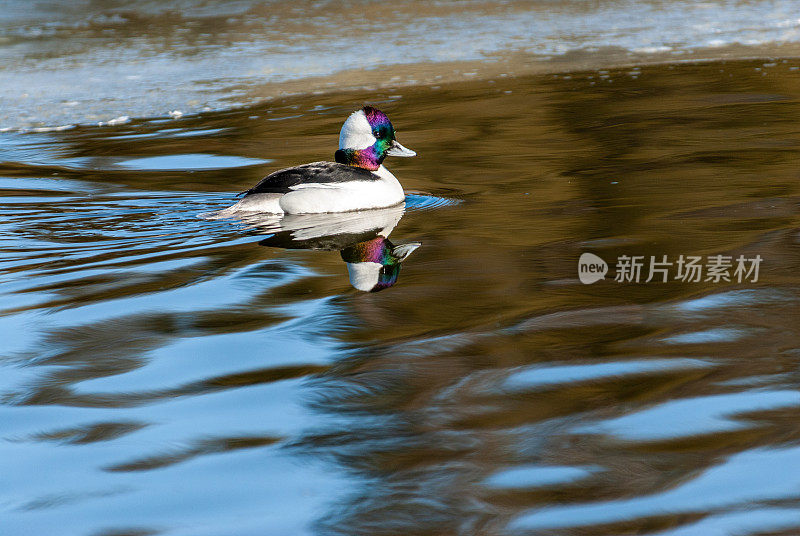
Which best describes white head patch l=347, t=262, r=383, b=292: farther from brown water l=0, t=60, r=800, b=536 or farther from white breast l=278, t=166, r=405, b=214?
white breast l=278, t=166, r=405, b=214

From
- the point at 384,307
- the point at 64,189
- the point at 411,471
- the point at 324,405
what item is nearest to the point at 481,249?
the point at 384,307

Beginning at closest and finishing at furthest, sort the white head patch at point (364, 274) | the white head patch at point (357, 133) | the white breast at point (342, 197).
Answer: the white head patch at point (364, 274) → the white breast at point (342, 197) → the white head patch at point (357, 133)

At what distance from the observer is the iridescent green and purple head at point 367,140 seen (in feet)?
22.2

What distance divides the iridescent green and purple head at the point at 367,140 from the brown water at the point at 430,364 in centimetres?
39

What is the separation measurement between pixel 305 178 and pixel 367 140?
29.8 inches

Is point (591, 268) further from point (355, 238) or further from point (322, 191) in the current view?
point (322, 191)

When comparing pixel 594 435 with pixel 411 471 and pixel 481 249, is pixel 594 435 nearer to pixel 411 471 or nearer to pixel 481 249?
pixel 411 471

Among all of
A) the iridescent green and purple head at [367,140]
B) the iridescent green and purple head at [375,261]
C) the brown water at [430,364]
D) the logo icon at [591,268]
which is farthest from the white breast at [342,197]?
the logo icon at [591,268]

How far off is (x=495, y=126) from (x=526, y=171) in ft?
5.61

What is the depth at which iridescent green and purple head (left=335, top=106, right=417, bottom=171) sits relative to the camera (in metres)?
6.77

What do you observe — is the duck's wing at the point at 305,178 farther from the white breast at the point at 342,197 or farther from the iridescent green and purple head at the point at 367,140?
the iridescent green and purple head at the point at 367,140

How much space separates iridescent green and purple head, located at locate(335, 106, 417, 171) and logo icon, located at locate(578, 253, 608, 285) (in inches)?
94.0

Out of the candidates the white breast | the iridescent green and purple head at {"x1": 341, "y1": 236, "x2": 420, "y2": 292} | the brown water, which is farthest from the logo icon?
the white breast

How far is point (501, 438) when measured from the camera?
2973mm
